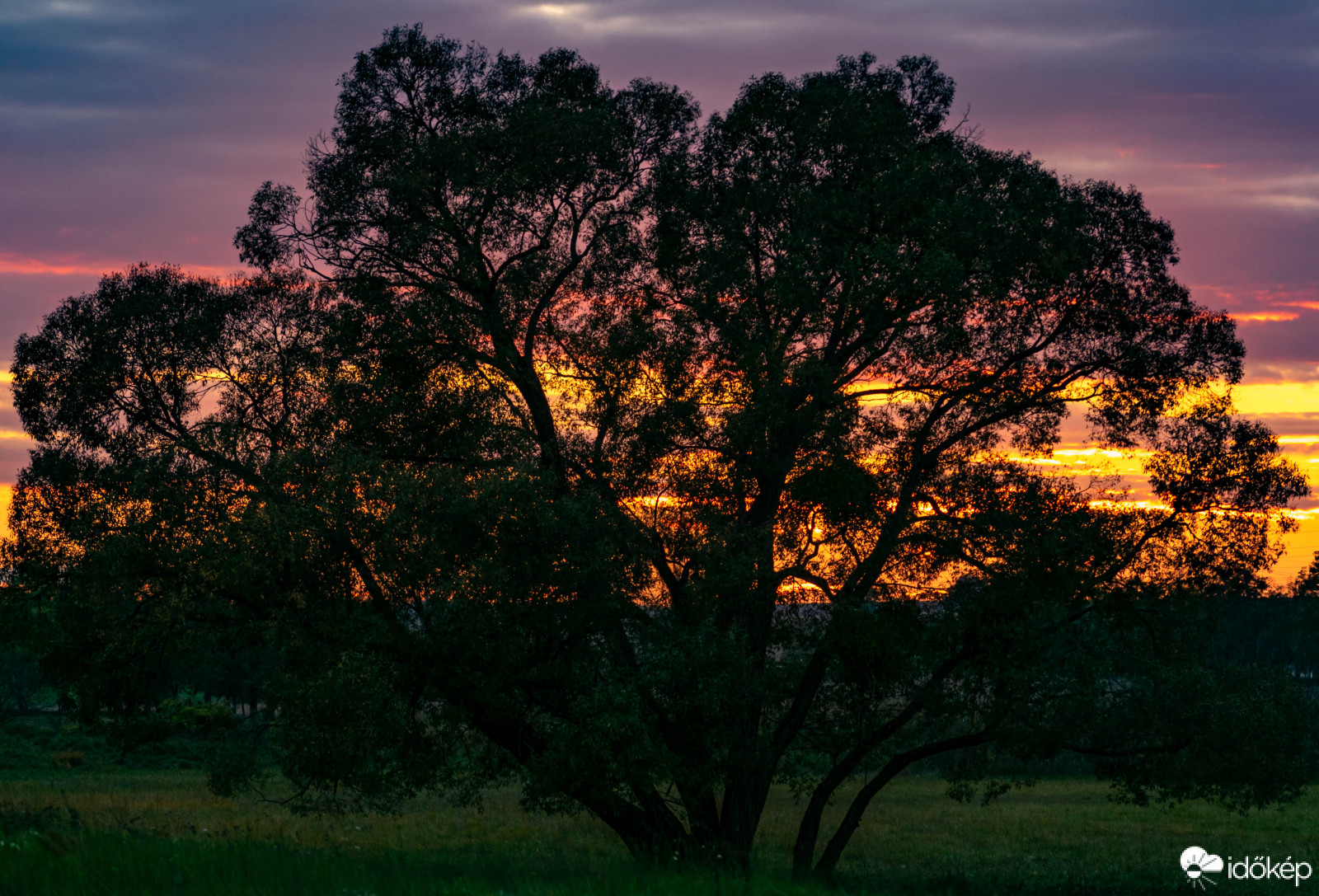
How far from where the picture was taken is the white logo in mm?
31516

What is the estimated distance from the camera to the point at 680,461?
25500 millimetres

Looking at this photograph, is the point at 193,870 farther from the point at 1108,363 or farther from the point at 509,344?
the point at 1108,363

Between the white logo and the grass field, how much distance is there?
47 cm

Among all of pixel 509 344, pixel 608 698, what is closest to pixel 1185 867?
pixel 608 698

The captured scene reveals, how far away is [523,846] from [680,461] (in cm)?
2093

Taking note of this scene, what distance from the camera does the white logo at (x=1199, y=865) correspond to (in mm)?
31516

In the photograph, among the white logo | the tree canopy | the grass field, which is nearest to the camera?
the grass field

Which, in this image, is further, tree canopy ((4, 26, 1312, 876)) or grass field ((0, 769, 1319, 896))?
tree canopy ((4, 26, 1312, 876))

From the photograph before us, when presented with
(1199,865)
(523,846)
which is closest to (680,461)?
(523,846)

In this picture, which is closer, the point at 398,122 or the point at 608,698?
the point at 608,698

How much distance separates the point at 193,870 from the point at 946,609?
60.0 feet

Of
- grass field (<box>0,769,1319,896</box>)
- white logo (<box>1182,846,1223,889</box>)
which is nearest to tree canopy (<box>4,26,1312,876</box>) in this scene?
grass field (<box>0,769,1319,896</box>)

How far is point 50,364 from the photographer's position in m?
26.0

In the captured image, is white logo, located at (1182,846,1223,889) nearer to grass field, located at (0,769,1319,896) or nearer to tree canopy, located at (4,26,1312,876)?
grass field, located at (0,769,1319,896)
